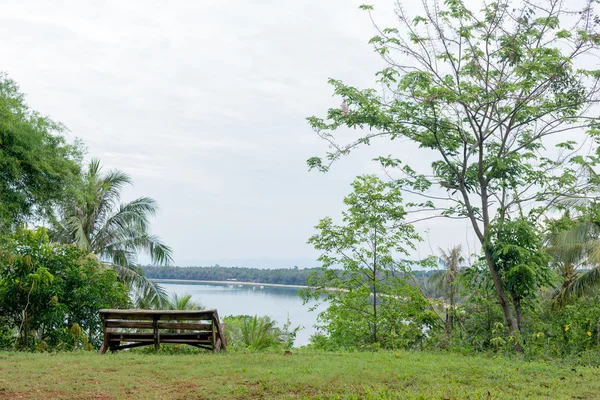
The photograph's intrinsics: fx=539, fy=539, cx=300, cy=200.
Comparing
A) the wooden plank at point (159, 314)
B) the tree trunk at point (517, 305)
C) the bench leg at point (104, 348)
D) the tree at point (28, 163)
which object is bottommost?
the bench leg at point (104, 348)

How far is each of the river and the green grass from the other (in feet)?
8.42

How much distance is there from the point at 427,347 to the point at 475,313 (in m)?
1.49

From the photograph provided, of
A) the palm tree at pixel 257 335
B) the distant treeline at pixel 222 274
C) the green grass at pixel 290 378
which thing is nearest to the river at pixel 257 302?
the palm tree at pixel 257 335

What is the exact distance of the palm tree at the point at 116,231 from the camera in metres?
20.5

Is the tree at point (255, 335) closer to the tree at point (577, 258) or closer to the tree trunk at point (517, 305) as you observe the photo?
the tree trunk at point (517, 305)

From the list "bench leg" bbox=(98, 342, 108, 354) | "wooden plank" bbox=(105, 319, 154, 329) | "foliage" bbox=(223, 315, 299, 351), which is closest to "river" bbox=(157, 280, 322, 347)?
"foliage" bbox=(223, 315, 299, 351)

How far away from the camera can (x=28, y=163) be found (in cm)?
928

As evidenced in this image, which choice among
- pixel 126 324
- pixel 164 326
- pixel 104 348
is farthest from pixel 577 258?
pixel 104 348

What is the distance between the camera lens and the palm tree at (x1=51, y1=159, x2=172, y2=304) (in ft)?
67.3

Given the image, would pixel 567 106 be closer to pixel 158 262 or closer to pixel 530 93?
pixel 530 93

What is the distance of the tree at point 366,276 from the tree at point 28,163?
19.1 ft

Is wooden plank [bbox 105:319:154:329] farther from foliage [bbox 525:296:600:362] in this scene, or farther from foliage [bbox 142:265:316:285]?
foliage [bbox 142:265:316:285]

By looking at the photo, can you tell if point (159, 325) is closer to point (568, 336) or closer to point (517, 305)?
point (517, 305)

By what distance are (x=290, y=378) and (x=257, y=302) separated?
64.2 feet
